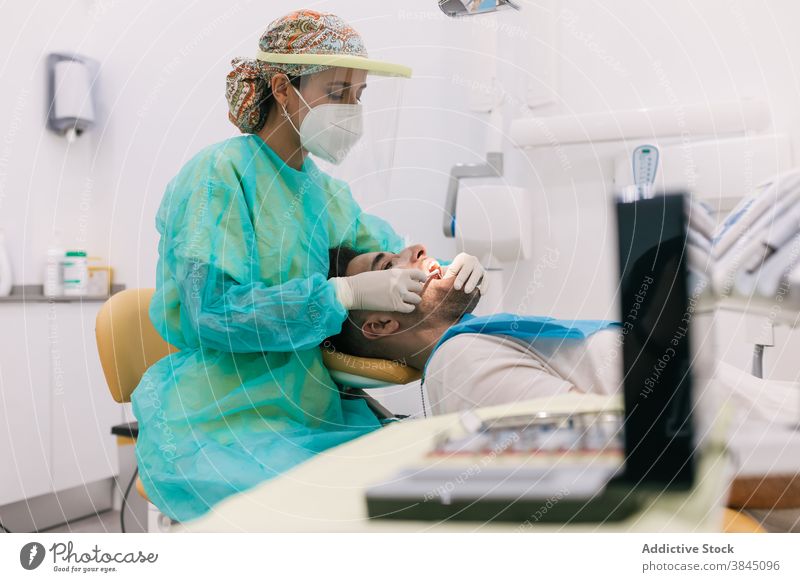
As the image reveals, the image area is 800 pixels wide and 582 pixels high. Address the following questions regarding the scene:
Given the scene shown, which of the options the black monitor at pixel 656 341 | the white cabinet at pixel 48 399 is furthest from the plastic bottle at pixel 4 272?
the black monitor at pixel 656 341

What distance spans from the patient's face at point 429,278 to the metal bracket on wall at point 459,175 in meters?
0.28

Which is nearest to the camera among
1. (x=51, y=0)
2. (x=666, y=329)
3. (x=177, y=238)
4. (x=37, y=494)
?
(x=666, y=329)

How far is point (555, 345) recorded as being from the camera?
1.08 m

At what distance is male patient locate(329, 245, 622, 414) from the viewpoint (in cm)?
94

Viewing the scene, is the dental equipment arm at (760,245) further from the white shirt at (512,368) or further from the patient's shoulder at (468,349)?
the patient's shoulder at (468,349)

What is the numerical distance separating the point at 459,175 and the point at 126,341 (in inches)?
30.4

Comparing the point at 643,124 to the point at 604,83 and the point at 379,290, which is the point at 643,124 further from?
the point at 379,290

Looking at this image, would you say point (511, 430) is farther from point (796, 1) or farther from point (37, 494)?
point (37, 494)

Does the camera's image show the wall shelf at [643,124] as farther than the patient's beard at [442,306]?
Yes

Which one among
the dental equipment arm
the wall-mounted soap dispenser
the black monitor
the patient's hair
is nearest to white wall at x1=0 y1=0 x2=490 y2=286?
the wall-mounted soap dispenser

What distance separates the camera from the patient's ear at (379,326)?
1.17 meters

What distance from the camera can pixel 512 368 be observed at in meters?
0.97
